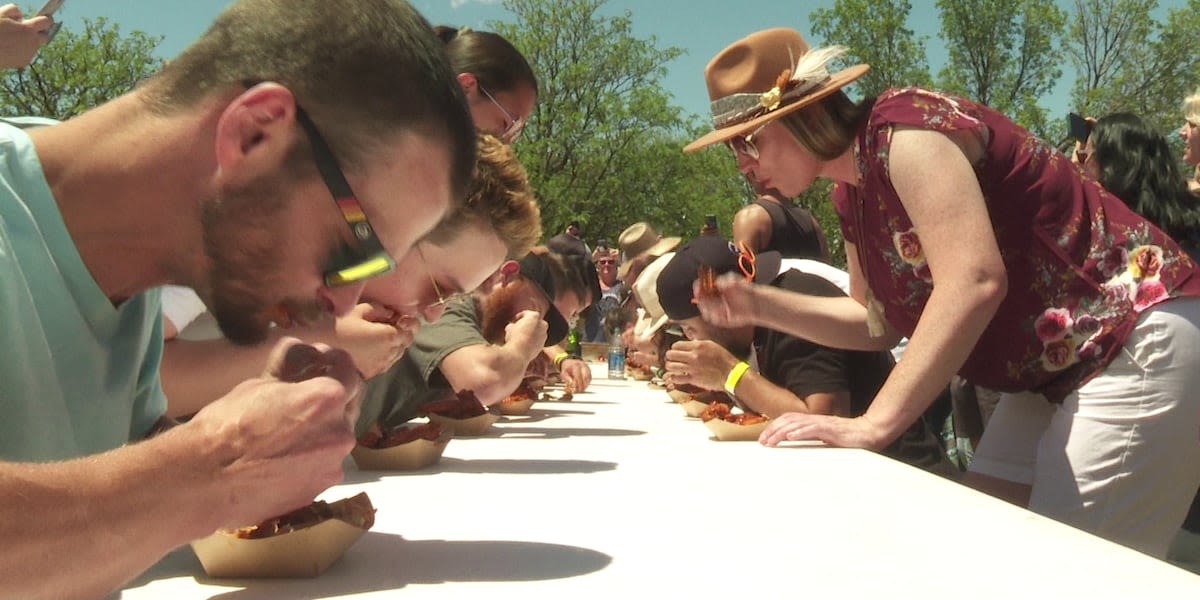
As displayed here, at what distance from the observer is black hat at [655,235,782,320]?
9.70 ft

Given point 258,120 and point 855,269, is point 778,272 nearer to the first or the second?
point 855,269

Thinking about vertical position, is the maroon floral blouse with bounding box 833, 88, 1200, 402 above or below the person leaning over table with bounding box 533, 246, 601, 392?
above

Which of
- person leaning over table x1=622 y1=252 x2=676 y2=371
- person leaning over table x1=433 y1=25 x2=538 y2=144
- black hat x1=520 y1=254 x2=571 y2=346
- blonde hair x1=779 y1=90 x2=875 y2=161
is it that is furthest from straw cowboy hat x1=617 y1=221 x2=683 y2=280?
blonde hair x1=779 y1=90 x2=875 y2=161

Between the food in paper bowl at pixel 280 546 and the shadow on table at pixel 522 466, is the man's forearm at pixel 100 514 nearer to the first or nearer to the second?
the food in paper bowl at pixel 280 546

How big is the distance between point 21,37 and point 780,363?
229 centimetres

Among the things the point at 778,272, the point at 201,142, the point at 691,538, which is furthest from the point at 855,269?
the point at 201,142

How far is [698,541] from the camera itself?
1.24 metres

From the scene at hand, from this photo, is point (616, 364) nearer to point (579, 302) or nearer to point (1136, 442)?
point (579, 302)

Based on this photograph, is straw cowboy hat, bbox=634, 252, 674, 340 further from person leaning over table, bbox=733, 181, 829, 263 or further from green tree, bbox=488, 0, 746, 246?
green tree, bbox=488, 0, 746, 246

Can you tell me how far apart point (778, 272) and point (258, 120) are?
2322mm

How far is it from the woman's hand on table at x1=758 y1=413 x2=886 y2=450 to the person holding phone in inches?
87.4

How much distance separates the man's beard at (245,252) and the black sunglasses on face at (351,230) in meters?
0.04

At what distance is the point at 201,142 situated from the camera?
103 cm

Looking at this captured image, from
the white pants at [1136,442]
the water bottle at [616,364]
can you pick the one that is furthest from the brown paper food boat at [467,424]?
the water bottle at [616,364]
